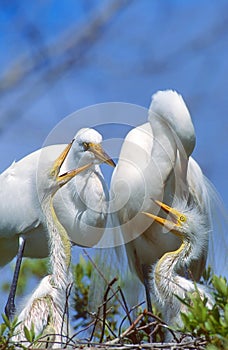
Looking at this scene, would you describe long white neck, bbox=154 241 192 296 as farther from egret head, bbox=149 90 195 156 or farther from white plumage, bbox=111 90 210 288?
egret head, bbox=149 90 195 156

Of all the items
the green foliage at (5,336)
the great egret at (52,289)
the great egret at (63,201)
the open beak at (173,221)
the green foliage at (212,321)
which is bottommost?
the green foliage at (212,321)

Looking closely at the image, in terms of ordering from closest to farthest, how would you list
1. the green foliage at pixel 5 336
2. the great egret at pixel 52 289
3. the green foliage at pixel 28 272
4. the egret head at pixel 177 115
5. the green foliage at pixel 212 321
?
the green foliage at pixel 212 321, the green foliage at pixel 5 336, the great egret at pixel 52 289, the egret head at pixel 177 115, the green foliage at pixel 28 272

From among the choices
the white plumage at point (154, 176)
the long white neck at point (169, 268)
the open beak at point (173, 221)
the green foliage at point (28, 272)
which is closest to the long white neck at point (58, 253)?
the long white neck at point (169, 268)

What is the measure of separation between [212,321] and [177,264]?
144 cm

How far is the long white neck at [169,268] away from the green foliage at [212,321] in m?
1.03

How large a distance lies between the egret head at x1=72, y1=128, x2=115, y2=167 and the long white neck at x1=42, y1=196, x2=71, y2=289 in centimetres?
70

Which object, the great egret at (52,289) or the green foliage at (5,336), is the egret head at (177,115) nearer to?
the great egret at (52,289)

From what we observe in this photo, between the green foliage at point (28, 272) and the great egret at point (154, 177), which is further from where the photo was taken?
the green foliage at point (28, 272)

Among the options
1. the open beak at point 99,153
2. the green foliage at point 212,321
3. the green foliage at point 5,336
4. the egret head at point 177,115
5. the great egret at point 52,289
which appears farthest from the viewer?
the open beak at point 99,153

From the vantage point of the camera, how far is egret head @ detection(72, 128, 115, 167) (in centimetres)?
479

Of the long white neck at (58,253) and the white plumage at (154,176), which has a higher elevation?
the white plumage at (154,176)

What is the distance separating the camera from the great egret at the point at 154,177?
15.5 ft

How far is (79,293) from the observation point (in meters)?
5.01

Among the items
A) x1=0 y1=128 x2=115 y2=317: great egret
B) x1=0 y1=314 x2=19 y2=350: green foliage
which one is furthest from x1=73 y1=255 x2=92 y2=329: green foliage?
x1=0 y1=314 x2=19 y2=350: green foliage
